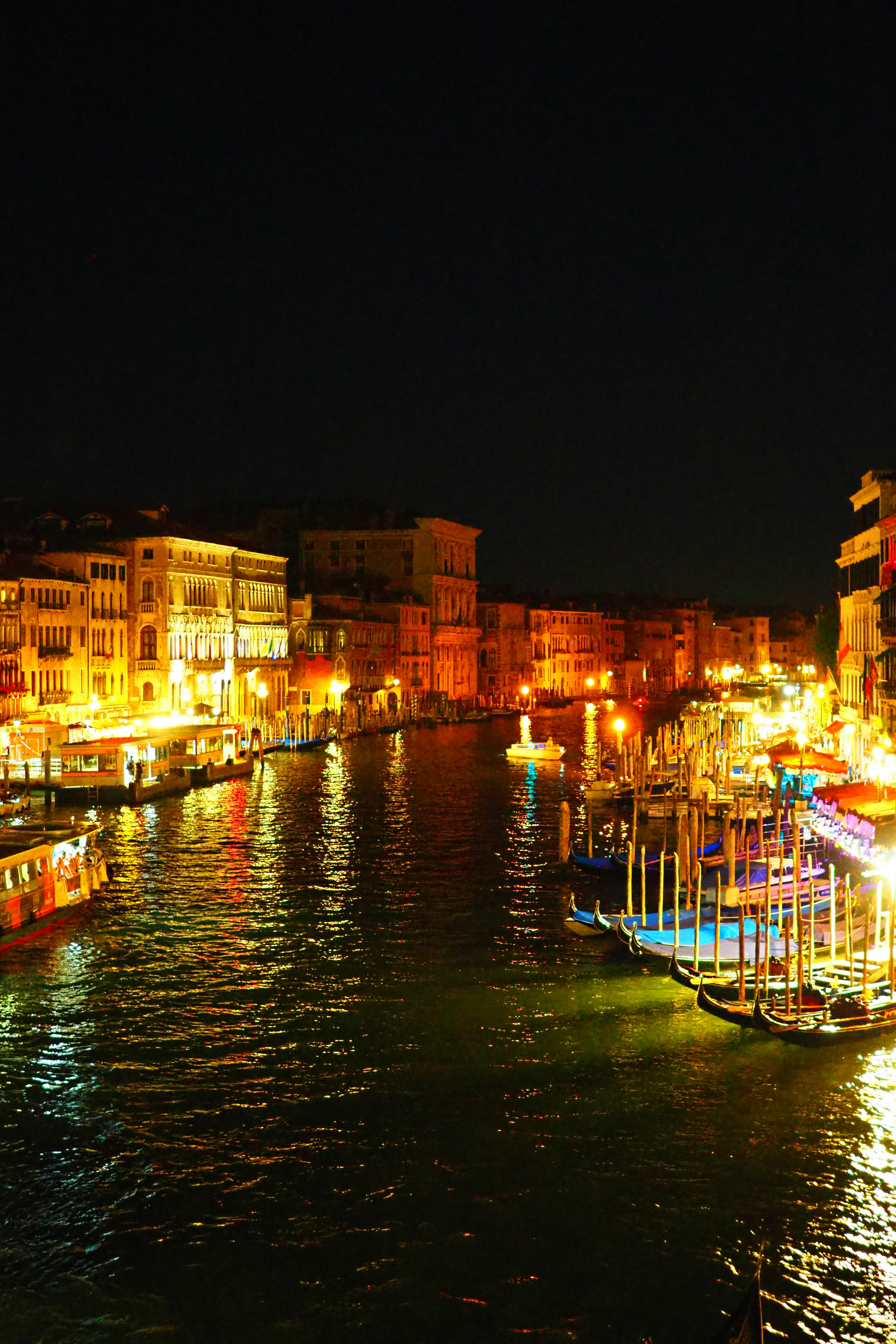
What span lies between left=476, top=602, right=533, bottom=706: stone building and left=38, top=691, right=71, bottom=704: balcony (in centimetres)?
4317

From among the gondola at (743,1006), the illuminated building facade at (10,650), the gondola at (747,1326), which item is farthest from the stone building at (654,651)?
the gondola at (747,1326)

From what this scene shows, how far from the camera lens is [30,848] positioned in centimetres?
1986

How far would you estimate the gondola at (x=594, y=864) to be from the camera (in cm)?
2414

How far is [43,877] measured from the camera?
20.0 metres

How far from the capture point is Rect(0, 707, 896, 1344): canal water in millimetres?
9828

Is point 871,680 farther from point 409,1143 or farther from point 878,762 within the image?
point 409,1143

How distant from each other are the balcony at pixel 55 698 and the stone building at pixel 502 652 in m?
43.2

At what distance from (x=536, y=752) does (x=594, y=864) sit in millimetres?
23043

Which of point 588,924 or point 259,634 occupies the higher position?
point 259,634

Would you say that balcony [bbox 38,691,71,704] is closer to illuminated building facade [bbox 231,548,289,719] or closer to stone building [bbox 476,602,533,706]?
illuminated building facade [bbox 231,548,289,719]

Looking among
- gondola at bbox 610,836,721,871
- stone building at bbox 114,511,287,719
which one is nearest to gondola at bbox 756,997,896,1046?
gondola at bbox 610,836,721,871

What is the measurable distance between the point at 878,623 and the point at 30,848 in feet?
68.7

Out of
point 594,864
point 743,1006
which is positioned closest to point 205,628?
point 594,864

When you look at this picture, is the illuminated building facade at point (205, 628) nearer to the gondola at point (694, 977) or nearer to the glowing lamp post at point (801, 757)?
the glowing lamp post at point (801, 757)
